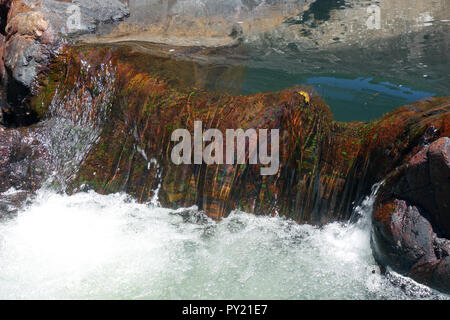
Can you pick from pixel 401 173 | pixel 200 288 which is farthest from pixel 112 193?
pixel 401 173

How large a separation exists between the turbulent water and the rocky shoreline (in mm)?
168

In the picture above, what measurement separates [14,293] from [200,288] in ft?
4.75

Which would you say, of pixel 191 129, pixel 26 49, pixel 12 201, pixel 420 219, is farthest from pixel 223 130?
pixel 26 49

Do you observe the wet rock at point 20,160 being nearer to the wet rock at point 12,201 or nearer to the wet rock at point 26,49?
the wet rock at point 12,201

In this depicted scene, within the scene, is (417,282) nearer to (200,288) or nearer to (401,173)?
(401,173)

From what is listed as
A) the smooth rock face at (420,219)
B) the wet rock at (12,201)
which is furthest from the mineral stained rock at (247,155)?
the wet rock at (12,201)

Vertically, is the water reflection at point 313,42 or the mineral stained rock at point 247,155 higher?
the water reflection at point 313,42

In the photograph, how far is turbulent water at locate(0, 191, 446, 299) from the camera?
3.24 meters

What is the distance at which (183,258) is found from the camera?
3.62 meters

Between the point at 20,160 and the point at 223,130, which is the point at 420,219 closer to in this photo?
the point at 223,130

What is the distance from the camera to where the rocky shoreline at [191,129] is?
10.4 ft

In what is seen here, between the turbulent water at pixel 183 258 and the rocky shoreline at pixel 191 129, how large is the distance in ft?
0.55

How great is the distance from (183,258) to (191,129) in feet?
4.57

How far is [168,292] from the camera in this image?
323 centimetres
